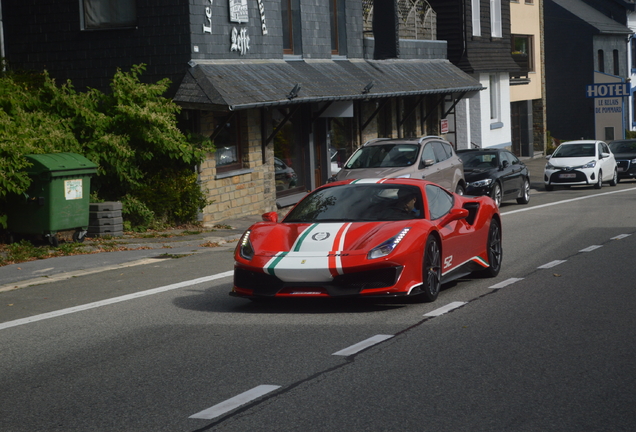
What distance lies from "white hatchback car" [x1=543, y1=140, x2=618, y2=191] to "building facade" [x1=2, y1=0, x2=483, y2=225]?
5.20 meters

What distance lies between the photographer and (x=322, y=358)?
6.93 meters

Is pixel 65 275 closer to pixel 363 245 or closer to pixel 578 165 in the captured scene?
pixel 363 245

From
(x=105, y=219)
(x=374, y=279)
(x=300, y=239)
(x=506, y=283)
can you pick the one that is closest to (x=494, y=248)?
(x=506, y=283)

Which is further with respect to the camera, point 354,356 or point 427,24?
point 427,24

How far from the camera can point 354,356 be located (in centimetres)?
697

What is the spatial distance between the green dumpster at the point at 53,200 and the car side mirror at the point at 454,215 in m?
7.26

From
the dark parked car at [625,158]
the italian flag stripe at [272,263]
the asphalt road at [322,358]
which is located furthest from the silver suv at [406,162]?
the dark parked car at [625,158]

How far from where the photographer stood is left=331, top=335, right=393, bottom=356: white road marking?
23.3ft

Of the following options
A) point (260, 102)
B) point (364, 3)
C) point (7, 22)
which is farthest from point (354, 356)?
point (364, 3)

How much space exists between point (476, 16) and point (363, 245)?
29.1m

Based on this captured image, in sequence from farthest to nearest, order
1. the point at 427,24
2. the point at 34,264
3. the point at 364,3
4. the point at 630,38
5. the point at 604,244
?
the point at 630,38 < the point at 427,24 < the point at 364,3 < the point at 604,244 < the point at 34,264

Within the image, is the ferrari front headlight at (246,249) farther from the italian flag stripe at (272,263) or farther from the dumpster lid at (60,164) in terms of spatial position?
the dumpster lid at (60,164)

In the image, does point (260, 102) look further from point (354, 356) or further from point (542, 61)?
point (542, 61)

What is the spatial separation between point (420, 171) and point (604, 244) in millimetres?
5771
